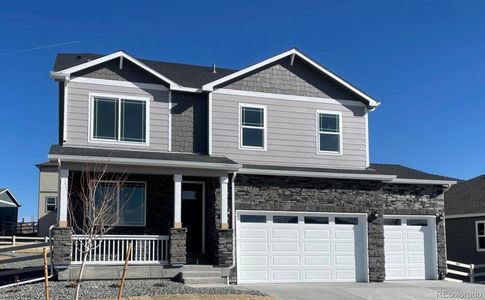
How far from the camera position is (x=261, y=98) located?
1925 cm

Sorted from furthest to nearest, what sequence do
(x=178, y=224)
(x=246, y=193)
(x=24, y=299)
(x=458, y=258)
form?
(x=458, y=258) → (x=246, y=193) → (x=178, y=224) → (x=24, y=299)

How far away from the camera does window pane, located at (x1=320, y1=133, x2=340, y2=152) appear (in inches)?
775

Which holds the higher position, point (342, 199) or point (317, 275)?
point (342, 199)

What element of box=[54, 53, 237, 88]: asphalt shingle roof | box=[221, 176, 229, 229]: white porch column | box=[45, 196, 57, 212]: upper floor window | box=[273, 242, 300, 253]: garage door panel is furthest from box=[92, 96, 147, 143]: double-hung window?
box=[45, 196, 57, 212]: upper floor window

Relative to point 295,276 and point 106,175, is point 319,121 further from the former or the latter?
point 106,175

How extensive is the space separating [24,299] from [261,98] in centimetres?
973

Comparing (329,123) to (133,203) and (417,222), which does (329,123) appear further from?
(133,203)

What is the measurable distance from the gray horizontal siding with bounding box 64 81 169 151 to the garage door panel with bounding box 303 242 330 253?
524 centimetres

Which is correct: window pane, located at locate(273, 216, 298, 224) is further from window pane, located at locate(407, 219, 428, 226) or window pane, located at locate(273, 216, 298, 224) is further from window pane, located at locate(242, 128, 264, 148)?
window pane, located at locate(407, 219, 428, 226)

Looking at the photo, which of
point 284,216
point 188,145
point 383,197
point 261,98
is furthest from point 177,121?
point 383,197

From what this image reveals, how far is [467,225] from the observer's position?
26.3 metres

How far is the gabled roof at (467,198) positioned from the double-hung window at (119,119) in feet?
51.1

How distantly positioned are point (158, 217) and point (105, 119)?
331 centimetres

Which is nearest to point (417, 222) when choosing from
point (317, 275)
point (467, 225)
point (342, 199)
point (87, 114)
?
point (342, 199)
